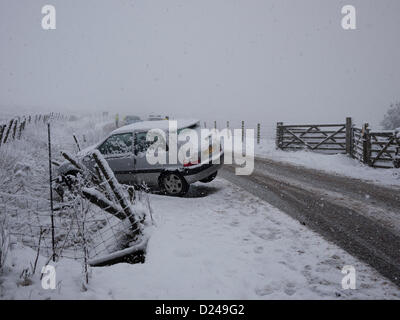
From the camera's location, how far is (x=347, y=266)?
3.69 meters

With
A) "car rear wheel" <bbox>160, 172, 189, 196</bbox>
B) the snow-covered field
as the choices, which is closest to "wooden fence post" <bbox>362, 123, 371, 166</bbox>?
the snow-covered field

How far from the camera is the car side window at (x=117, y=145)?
24.3 feet

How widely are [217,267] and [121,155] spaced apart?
4.74 meters

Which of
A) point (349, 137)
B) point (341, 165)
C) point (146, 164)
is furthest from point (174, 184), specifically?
point (349, 137)

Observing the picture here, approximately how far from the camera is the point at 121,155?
7.44m

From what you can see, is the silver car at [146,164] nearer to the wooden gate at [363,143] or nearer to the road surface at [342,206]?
the road surface at [342,206]

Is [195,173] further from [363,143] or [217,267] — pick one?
[363,143]

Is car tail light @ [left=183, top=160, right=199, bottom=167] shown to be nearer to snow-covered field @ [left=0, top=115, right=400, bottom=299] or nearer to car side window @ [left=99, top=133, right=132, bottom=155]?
snow-covered field @ [left=0, top=115, right=400, bottom=299]

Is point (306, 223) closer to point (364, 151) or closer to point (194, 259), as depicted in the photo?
point (194, 259)

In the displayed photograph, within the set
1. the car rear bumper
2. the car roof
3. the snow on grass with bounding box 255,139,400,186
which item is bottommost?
the snow on grass with bounding box 255,139,400,186

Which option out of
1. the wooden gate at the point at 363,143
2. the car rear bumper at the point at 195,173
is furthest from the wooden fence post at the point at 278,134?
the car rear bumper at the point at 195,173

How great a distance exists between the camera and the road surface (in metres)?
4.14
